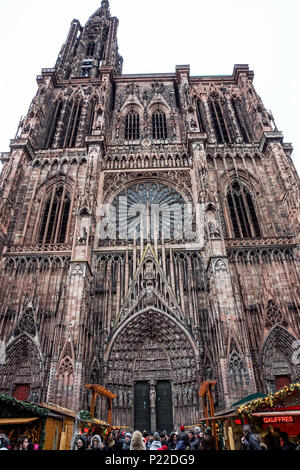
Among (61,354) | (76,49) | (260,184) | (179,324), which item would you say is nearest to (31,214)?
(61,354)

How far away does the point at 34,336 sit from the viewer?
14500 millimetres

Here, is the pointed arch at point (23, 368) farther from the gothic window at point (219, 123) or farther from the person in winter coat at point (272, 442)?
the gothic window at point (219, 123)

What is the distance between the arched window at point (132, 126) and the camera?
24672 millimetres

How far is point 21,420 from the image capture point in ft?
21.4

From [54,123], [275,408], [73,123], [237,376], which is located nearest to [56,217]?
[73,123]

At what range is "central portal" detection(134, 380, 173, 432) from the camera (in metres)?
13.5

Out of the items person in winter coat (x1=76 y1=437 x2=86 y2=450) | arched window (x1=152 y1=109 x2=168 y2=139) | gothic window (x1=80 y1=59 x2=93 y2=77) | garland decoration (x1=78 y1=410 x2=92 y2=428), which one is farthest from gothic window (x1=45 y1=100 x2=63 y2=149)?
person in winter coat (x1=76 y1=437 x2=86 y2=450)

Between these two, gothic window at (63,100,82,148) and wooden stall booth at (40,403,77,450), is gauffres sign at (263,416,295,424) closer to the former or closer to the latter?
wooden stall booth at (40,403,77,450)

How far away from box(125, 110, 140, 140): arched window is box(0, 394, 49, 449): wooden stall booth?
21155 millimetres

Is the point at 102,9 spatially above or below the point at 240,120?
above

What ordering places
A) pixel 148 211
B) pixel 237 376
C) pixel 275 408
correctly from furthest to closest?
pixel 148 211 < pixel 237 376 < pixel 275 408

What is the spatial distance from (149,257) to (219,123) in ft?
47.2

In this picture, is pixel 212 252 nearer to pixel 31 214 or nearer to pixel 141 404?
pixel 141 404

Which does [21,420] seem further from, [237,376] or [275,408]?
[237,376]
